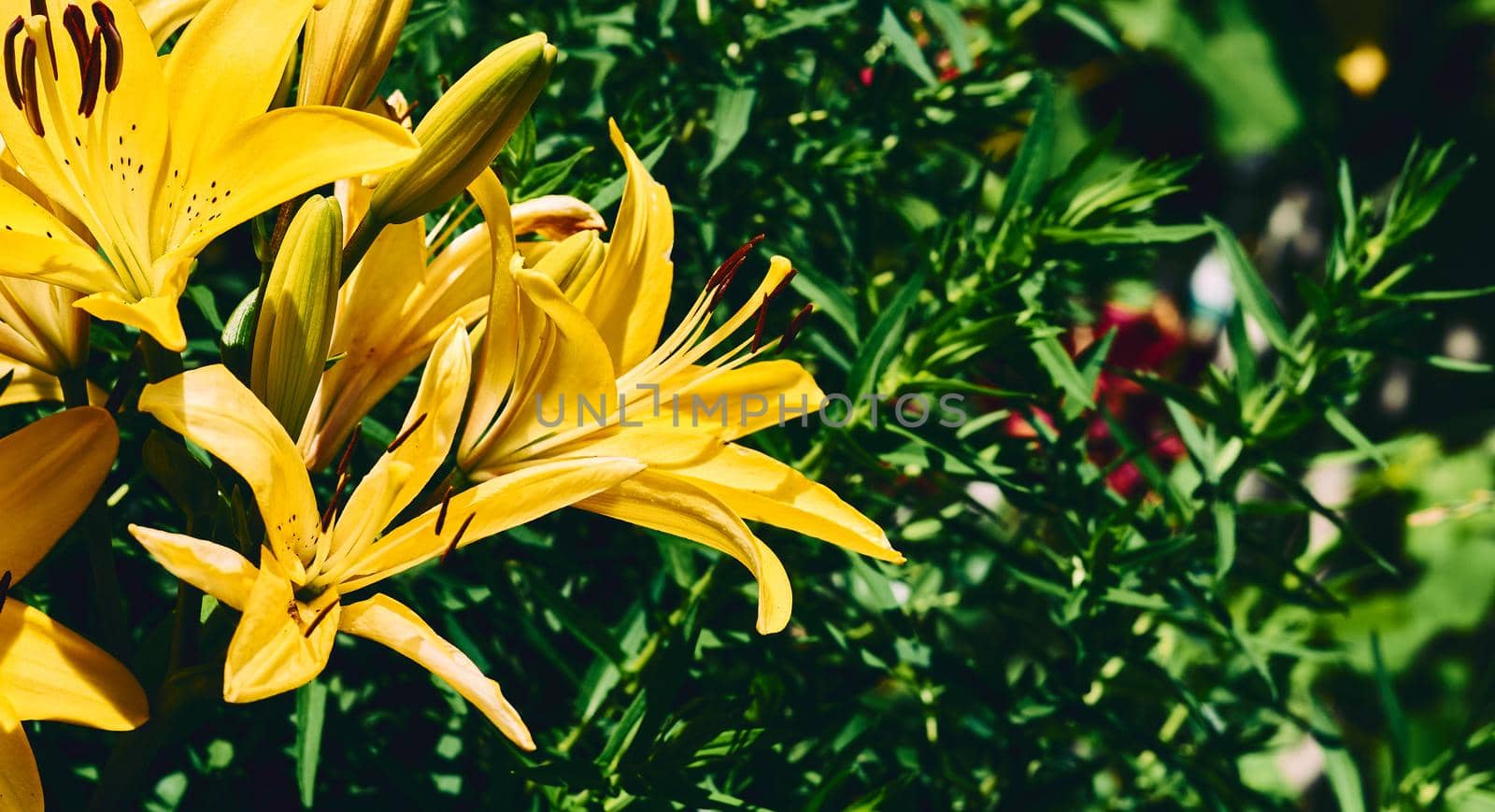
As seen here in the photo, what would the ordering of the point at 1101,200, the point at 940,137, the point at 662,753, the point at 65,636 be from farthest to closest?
the point at 940,137
the point at 1101,200
the point at 662,753
the point at 65,636

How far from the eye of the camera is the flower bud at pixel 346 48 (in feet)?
1.76

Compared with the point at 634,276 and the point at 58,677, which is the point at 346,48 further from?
the point at 58,677

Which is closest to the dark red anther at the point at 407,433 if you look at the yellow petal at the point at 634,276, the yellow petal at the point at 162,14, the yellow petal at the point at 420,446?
the yellow petal at the point at 420,446

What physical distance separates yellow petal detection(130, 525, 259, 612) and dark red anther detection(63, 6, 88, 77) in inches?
7.4

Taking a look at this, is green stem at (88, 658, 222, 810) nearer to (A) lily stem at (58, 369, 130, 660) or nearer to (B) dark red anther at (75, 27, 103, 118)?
(A) lily stem at (58, 369, 130, 660)

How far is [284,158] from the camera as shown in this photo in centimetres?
49

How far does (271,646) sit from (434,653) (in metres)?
0.06

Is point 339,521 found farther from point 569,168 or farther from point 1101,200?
point 1101,200

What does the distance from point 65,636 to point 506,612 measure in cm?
27

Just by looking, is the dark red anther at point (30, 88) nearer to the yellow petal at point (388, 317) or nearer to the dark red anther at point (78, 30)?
the dark red anther at point (78, 30)

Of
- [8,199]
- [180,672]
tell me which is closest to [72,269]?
[8,199]

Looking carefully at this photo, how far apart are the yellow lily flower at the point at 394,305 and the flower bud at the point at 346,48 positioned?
0.05 meters

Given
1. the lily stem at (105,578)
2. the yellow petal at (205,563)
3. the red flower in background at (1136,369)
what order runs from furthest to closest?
the red flower in background at (1136,369) < the lily stem at (105,578) < the yellow petal at (205,563)

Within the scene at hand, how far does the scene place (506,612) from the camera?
2.32 feet
